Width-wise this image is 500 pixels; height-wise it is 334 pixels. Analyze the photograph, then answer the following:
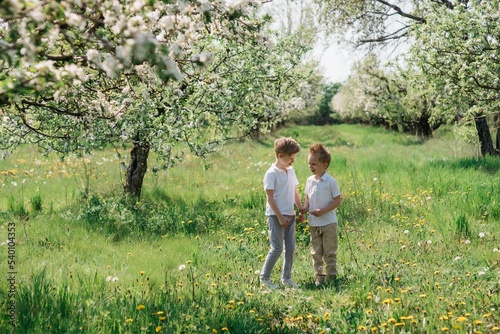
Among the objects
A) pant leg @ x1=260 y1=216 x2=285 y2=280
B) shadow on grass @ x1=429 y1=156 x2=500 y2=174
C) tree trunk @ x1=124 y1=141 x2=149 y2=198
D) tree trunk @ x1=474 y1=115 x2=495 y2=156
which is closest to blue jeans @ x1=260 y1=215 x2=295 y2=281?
pant leg @ x1=260 y1=216 x2=285 y2=280

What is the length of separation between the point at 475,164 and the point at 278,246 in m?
9.13

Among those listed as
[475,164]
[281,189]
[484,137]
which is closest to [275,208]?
[281,189]

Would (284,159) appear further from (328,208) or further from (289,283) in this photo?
(289,283)

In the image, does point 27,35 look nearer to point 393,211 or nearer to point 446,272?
point 446,272

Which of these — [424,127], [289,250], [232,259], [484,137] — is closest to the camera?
[289,250]

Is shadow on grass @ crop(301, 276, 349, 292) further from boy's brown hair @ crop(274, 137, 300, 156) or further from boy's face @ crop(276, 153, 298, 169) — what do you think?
boy's brown hair @ crop(274, 137, 300, 156)

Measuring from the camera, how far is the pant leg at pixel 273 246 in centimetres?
574

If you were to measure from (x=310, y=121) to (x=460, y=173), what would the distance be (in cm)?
5242

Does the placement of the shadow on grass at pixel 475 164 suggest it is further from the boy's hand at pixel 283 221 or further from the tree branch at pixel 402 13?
the boy's hand at pixel 283 221

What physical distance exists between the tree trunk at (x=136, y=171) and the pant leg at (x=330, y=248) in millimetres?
5226

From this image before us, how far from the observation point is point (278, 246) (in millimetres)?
5766

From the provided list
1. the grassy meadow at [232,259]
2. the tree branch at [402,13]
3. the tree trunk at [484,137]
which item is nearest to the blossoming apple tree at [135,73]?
the grassy meadow at [232,259]

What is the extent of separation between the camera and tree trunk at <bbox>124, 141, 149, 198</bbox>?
10.1 meters

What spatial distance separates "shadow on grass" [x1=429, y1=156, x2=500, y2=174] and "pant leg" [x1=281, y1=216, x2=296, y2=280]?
7.83m
